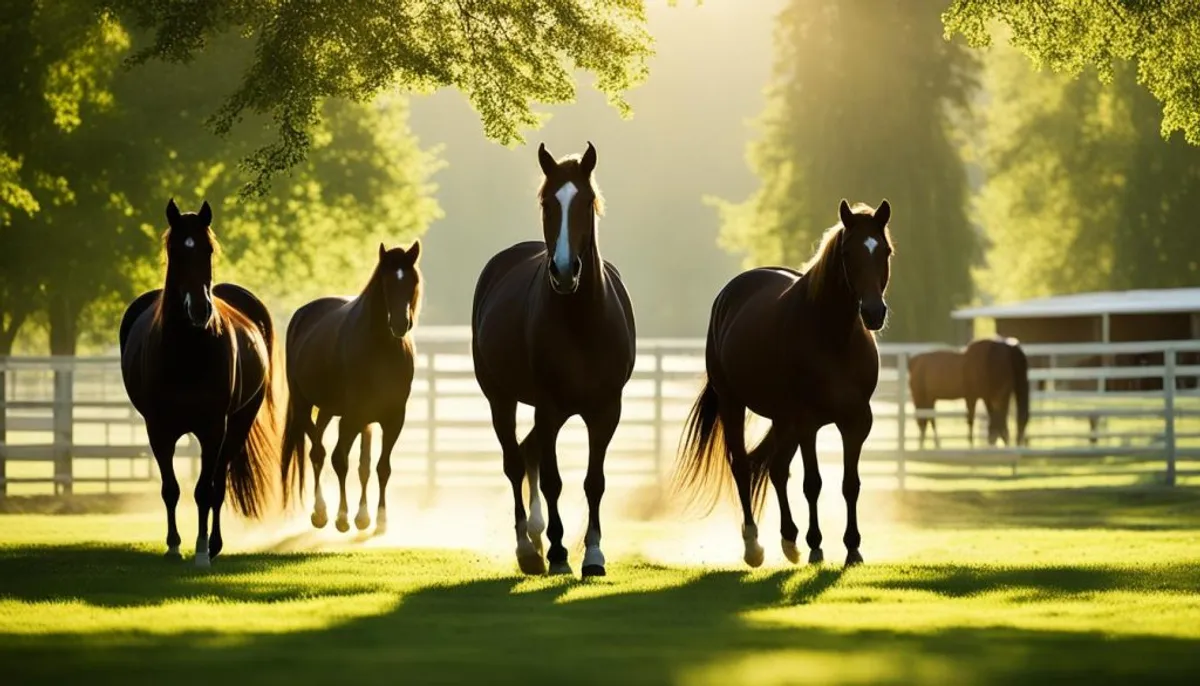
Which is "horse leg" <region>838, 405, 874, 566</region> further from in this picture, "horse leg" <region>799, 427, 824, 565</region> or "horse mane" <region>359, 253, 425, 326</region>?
"horse mane" <region>359, 253, 425, 326</region>

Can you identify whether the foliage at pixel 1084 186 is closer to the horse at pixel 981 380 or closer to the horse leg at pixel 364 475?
the horse at pixel 981 380

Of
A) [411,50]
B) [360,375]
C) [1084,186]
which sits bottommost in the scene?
[360,375]

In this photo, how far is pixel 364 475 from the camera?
15.6m

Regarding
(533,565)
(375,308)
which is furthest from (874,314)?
(375,308)

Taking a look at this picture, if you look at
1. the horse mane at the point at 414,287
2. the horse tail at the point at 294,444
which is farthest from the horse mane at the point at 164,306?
the horse tail at the point at 294,444

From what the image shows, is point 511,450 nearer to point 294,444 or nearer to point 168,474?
point 168,474

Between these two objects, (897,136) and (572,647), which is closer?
(572,647)

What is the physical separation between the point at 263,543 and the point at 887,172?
42.3 m

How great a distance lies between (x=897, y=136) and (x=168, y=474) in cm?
4477

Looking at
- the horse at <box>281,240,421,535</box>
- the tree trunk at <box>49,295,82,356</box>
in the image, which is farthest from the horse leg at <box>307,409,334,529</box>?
the tree trunk at <box>49,295,82,356</box>

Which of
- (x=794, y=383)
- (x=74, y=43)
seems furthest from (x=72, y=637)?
(x=74, y=43)

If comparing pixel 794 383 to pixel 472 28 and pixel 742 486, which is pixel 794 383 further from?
pixel 472 28

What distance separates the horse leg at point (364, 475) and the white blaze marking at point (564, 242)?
5277 mm

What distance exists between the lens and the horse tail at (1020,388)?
27656 millimetres
